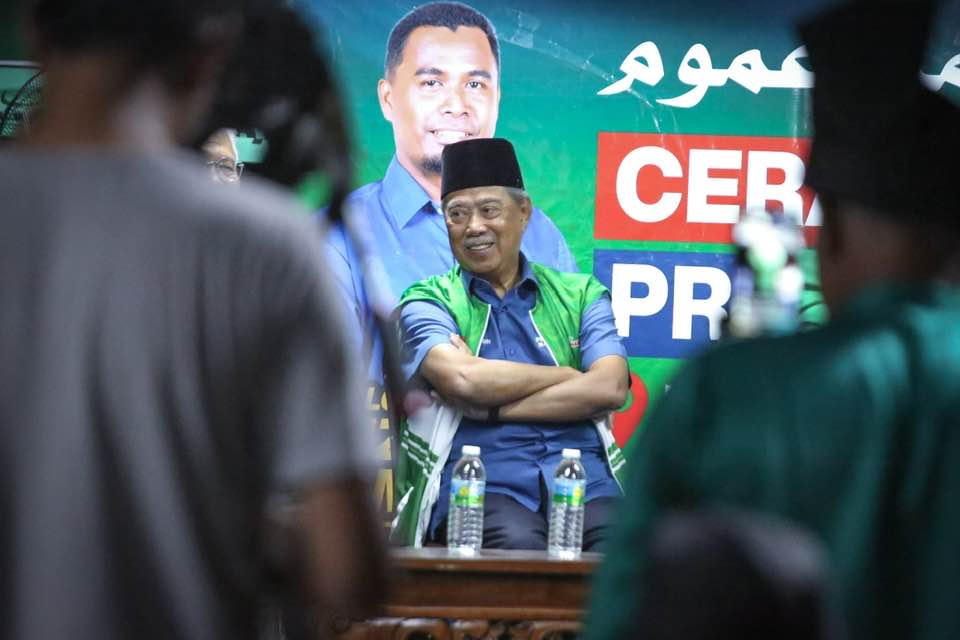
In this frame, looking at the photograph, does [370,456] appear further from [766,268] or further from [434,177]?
[434,177]

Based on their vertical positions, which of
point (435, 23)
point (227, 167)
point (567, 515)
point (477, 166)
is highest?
point (435, 23)

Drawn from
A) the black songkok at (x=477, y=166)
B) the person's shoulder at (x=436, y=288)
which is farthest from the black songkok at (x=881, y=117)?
the black songkok at (x=477, y=166)

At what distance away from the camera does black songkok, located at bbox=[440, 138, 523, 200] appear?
5.38 m

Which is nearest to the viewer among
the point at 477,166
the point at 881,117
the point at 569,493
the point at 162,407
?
the point at 162,407

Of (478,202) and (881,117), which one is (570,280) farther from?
(881,117)

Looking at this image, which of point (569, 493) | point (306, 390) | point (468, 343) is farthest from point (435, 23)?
point (306, 390)

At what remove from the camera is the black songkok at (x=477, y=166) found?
5375 mm

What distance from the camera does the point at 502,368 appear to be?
4.97 m

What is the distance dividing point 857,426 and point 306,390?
52 cm

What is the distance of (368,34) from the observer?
558 centimetres

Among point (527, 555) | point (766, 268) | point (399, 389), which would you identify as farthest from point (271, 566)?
point (527, 555)

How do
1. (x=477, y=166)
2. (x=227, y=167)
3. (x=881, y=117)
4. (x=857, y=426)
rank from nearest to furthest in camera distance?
(x=857, y=426) → (x=881, y=117) → (x=227, y=167) → (x=477, y=166)

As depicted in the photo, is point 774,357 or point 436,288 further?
point 436,288

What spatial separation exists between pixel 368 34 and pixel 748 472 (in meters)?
4.36
